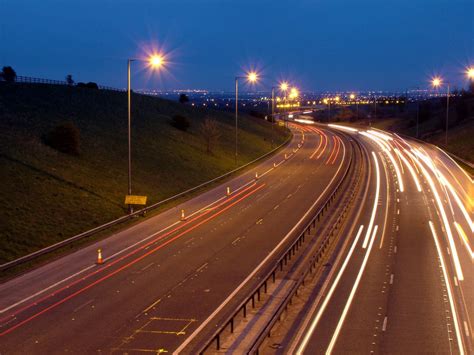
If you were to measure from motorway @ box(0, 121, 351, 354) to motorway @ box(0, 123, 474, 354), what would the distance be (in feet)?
0.17

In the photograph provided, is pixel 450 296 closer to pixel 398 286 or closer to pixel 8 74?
pixel 398 286

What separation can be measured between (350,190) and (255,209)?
1141 centimetres

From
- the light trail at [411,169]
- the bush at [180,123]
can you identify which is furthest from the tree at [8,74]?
the light trail at [411,169]

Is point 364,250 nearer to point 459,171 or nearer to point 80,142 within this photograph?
point 80,142

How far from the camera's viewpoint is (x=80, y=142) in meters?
50.2

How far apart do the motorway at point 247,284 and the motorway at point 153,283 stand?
0.05 meters

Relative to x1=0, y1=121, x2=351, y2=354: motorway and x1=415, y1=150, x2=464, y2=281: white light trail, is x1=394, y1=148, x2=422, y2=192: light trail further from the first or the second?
x1=0, y1=121, x2=351, y2=354: motorway

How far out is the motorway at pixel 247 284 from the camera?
57.4 feet

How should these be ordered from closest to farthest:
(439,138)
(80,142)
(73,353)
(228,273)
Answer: (73,353) < (228,273) < (80,142) < (439,138)

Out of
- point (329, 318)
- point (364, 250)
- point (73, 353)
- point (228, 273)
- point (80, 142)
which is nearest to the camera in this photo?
point (73, 353)

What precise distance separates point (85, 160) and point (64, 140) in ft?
6.89

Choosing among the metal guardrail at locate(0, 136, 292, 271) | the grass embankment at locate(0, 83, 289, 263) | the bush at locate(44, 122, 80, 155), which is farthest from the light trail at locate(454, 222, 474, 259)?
the bush at locate(44, 122, 80, 155)

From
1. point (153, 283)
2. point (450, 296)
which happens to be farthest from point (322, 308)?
point (153, 283)

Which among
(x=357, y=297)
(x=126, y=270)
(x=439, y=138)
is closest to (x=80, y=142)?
(x=126, y=270)
